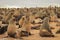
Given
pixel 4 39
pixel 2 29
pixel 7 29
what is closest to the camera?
pixel 4 39

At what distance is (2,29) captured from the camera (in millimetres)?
9211

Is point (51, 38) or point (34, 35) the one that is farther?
point (34, 35)

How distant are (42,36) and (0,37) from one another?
3.48ft

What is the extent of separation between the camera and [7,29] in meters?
8.63

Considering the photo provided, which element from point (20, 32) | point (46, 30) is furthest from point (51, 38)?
point (20, 32)

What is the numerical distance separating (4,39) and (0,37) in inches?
20.7

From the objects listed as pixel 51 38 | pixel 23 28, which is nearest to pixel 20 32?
pixel 23 28

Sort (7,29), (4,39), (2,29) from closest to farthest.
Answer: (4,39), (7,29), (2,29)

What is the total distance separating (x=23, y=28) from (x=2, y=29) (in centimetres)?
79

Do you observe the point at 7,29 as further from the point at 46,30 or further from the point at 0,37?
the point at 46,30

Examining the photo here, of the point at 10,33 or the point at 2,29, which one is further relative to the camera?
the point at 2,29

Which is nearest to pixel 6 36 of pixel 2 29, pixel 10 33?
pixel 10 33

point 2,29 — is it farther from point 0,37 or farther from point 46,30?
point 46,30

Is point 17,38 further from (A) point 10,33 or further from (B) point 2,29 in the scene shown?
(B) point 2,29
